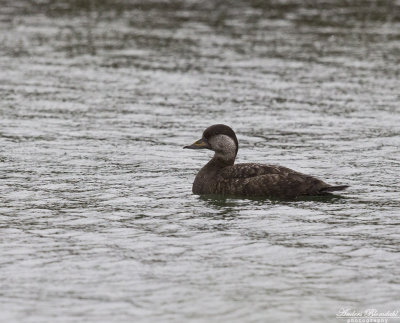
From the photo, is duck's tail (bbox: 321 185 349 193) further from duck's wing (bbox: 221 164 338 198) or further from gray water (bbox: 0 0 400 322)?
gray water (bbox: 0 0 400 322)

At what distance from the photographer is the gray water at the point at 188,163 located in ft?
38.3

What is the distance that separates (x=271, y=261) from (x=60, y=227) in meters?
3.42

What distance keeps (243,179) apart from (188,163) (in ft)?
11.1

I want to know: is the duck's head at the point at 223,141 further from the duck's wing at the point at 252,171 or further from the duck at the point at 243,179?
the duck's wing at the point at 252,171

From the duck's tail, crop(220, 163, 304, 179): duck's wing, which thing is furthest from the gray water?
crop(220, 163, 304, 179): duck's wing

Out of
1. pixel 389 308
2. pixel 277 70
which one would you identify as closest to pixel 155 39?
pixel 277 70

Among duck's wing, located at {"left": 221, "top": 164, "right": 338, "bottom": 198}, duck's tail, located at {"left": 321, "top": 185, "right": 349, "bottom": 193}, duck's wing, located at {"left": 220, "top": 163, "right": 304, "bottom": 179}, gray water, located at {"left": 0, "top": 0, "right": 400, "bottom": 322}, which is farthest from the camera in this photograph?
duck's wing, located at {"left": 220, "top": 163, "right": 304, "bottom": 179}

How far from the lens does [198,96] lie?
1088 inches

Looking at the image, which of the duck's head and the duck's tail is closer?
the duck's tail

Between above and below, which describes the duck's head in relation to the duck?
above

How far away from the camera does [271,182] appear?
54.2 feet

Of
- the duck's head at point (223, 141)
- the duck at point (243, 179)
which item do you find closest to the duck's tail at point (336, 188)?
the duck at point (243, 179)

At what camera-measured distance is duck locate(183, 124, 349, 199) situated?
16.5 metres

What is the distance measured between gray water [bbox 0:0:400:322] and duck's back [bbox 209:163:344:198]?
30 centimetres
